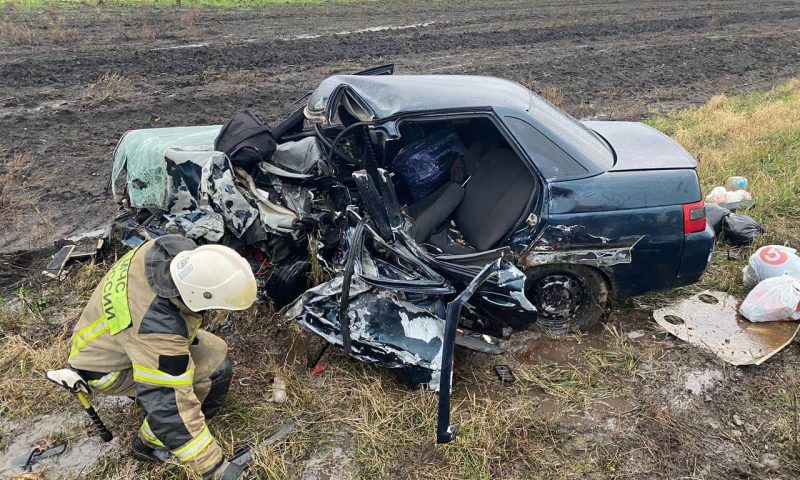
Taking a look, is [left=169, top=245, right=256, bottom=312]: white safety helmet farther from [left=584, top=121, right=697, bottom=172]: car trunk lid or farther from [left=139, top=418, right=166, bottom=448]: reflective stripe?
[left=584, top=121, right=697, bottom=172]: car trunk lid

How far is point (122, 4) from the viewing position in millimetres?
17250

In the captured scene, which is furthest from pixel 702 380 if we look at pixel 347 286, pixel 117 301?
pixel 117 301

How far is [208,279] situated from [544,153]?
6.79 feet

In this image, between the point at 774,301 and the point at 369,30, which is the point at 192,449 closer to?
the point at 774,301

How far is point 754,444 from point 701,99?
8409 millimetres

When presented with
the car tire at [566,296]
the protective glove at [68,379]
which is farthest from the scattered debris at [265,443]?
the car tire at [566,296]

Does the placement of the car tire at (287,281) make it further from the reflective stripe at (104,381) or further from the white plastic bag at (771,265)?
the white plastic bag at (771,265)

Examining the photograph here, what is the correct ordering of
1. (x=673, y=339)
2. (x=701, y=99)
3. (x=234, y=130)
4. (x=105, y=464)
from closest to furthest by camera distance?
1. (x=105, y=464)
2. (x=673, y=339)
3. (x=234, y=130)
4. (x=701, y=99)

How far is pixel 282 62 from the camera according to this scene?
11.1m

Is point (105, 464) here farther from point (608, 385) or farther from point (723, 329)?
point (723, 329)

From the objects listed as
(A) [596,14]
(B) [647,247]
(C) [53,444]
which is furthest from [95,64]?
(A) [596,14]

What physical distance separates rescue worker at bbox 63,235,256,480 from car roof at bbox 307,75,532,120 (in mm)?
1502

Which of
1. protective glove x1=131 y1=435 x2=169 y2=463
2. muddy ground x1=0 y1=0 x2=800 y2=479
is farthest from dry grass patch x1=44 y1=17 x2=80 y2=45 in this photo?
protective glove x1=131 y1=435 x2=169 y2=463

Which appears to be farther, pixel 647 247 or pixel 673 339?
pixel 673 339
